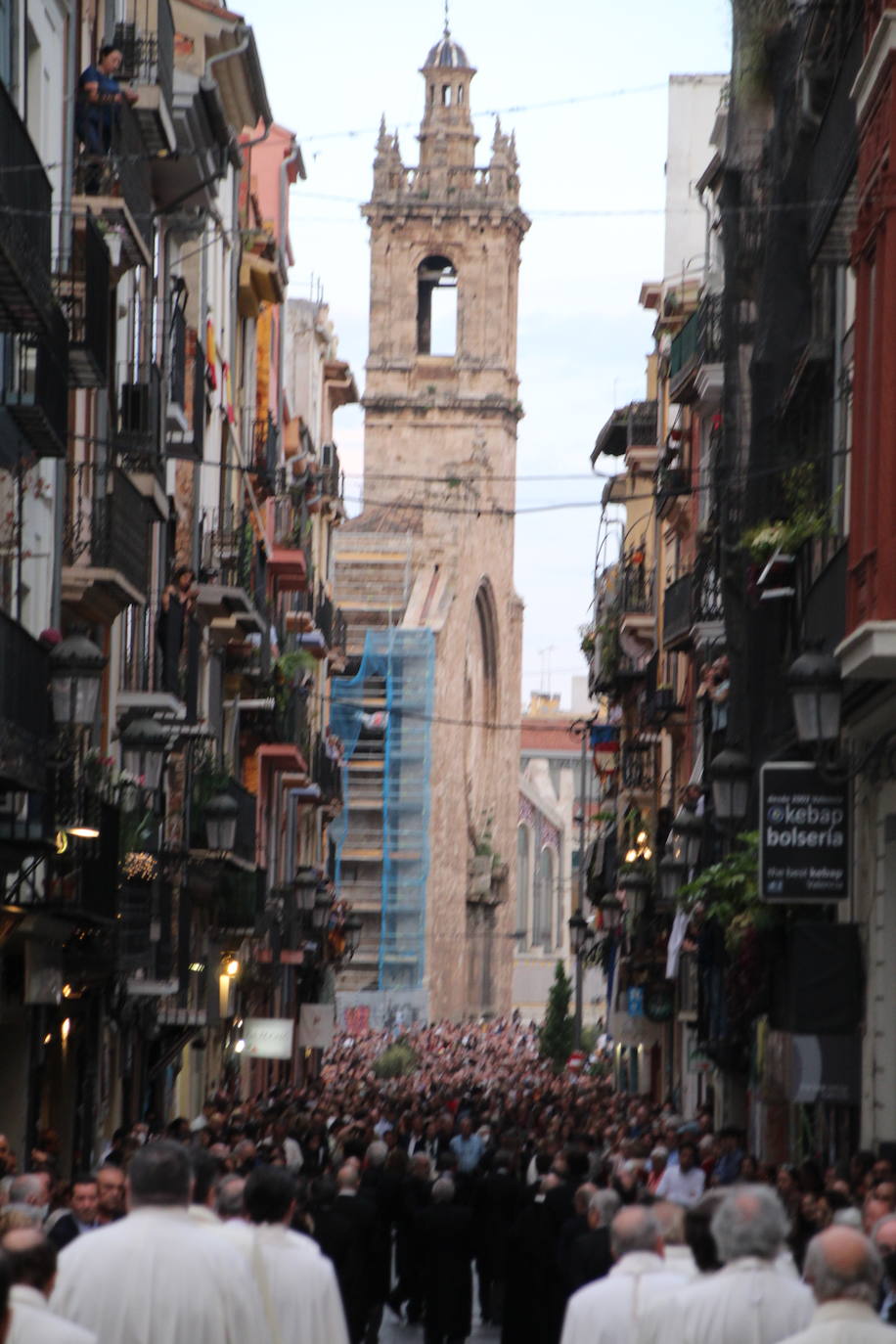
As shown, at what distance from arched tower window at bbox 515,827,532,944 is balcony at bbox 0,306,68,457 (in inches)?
4183

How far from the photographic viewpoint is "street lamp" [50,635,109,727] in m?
17.3

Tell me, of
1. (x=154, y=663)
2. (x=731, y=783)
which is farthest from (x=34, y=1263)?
(x=154, y=663)

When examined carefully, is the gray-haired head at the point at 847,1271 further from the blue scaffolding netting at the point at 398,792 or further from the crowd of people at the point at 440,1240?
the blue scaffolding netting at the point at 398,792

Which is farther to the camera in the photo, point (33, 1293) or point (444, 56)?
point (444, 56)

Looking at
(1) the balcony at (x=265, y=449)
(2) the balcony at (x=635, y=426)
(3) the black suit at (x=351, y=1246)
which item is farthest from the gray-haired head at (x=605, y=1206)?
(2) the balcony at (x=635, y=426)

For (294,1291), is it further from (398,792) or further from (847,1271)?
(398,792)

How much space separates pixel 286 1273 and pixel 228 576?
1028 inches

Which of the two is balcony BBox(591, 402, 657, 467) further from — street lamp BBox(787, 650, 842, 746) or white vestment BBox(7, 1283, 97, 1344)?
white vestment BBox(7, 1283, 97, 1344)

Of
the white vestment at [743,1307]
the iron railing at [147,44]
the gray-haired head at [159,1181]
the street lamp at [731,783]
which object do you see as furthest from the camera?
the iron railing at [147,44]

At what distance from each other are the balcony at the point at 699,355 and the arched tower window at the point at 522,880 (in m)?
86.3

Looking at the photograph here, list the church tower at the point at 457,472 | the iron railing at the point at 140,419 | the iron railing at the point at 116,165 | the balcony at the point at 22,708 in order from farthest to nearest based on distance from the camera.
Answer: the church tower at the point at 457,472
the iron railing at the point at 140,419
the iron railing at the point at 116,165
the balcony at the point at 22,708

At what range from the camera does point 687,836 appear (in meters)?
28.5

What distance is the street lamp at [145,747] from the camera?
69.7ft

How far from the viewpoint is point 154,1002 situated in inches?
1130
